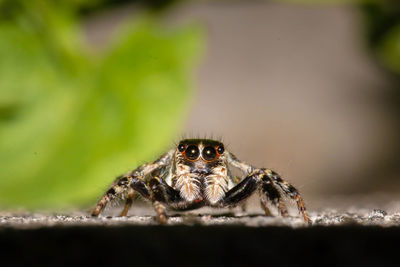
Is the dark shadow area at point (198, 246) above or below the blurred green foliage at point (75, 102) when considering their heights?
below

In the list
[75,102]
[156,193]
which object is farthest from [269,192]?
[75,102]

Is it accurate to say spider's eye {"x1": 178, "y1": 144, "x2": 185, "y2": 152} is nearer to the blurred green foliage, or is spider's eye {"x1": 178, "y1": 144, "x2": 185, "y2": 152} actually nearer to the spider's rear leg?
the spider's rear leg

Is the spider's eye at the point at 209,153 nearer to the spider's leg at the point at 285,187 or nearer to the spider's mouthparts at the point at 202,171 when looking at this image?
the spider's mouthparts at the point at 202,171

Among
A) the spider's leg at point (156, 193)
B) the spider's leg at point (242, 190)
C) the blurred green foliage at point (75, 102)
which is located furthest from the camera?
the blurred green foliage at point (75, 102)

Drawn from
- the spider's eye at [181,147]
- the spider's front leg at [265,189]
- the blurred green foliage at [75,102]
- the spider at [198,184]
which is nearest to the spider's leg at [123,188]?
the spider at [198,184]

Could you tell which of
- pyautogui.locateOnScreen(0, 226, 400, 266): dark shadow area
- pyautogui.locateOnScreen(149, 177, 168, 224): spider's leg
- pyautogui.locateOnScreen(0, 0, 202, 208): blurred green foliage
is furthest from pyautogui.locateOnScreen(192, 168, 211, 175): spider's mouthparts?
pyautogui.locateOnScreen(0, 0, 202, 208): blurred green foliage

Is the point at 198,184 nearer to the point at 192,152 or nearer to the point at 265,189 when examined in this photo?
the point at 192,152
